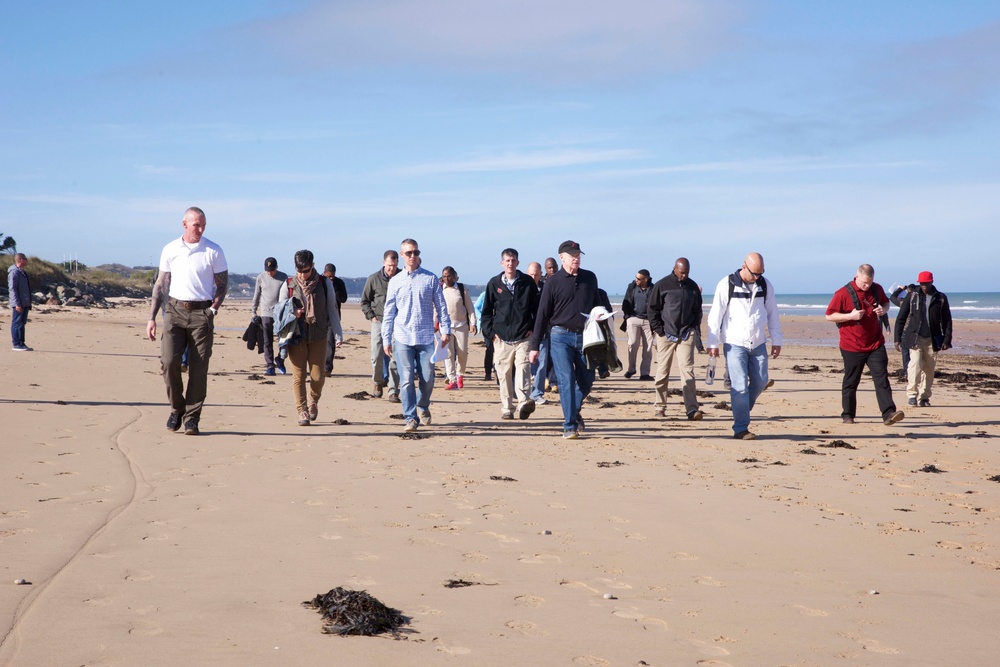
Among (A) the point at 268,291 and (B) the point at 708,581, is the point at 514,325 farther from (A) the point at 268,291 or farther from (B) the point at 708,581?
(B) the point at 708,581

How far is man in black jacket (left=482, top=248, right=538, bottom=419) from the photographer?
10.6 meters

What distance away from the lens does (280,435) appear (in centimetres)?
925

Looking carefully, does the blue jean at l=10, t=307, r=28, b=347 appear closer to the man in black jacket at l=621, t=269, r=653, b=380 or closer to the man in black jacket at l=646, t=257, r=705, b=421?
the man in black jacket at l=621, t=269, r=653, b=380

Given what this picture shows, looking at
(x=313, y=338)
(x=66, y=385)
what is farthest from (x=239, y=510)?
(x=66, y=385)

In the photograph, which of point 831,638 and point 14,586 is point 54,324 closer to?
point 14,586

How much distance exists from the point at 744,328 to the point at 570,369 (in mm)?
1862

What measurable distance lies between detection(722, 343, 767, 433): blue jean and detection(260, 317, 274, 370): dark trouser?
26.4 ft

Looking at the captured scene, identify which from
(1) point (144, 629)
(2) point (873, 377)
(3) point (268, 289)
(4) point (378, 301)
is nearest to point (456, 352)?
(4) point (378, 301)

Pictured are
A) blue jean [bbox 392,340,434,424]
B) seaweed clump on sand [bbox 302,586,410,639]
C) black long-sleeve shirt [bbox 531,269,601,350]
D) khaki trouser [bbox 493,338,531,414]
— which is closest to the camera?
seaweed clump on sand [bbox 302,586,410,639]

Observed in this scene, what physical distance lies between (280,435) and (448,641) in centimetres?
579

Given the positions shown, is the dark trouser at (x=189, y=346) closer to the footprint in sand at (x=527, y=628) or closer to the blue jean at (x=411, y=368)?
the blue jean at (x=411, y=368)

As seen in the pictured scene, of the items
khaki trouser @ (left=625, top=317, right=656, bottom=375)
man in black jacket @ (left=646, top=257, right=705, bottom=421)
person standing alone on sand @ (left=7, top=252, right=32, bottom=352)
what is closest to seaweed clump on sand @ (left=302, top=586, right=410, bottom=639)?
man in black jacket @ (left=646, top=257, right=705, bottom=421)

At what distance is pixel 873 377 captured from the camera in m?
11.1

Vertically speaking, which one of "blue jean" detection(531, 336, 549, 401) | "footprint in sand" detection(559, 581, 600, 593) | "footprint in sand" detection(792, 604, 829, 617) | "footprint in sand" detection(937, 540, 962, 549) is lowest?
"footprint in sand" detection(792, 604, 829, 617)
